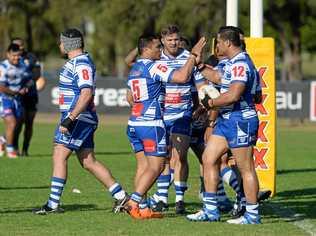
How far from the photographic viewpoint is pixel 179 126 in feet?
39.9

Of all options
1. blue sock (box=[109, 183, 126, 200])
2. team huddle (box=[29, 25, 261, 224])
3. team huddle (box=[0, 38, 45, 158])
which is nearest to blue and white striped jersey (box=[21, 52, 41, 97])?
team huddle (box=[0, 38, 45, 158])

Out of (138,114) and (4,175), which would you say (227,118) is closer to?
(138,114)

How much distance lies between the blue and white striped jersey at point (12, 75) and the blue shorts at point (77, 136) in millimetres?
8266

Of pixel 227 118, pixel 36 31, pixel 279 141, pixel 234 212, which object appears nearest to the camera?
pixel 227 118

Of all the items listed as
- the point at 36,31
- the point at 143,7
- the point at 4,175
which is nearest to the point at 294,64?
the point at 143,7

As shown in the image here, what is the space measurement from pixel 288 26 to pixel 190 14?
645 centimetres

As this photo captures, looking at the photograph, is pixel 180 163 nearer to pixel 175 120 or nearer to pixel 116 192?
pixel 175 120

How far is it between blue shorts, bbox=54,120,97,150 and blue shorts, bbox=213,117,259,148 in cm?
169

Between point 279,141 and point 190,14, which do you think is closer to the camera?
point 279,141

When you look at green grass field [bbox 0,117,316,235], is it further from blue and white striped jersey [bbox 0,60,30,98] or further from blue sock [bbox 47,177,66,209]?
blue and white striped jersey [bbox 0,60,30,98]

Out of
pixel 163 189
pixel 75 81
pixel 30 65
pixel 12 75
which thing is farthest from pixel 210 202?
pixel 30 65

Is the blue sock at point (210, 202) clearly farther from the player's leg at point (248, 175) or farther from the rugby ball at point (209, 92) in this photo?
the rugby ball at point (209, 92)

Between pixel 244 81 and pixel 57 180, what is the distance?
8.14 ft

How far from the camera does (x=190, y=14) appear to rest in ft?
146
